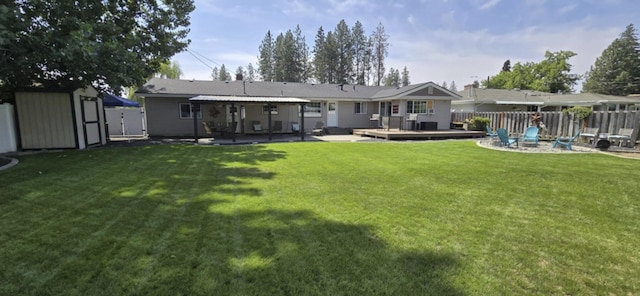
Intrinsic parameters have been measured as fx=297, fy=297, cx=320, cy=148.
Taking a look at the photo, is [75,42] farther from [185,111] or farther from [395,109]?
[395,109]

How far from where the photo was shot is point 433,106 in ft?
61.3

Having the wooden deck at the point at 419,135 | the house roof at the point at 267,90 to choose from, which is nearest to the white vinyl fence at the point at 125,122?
the house roof at the point at 267,90

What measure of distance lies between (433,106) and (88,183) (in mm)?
17718

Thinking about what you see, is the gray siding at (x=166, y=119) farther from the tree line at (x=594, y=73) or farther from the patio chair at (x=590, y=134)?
the tree line at (x=594, y=73)

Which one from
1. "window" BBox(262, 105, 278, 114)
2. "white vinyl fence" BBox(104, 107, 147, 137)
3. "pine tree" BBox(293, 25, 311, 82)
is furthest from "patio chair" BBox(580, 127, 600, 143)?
"pine tree" BBox(293, 25, 311, 82)

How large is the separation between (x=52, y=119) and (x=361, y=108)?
1627cm

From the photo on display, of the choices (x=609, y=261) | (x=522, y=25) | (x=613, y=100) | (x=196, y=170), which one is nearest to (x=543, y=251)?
(x=609, y=261)

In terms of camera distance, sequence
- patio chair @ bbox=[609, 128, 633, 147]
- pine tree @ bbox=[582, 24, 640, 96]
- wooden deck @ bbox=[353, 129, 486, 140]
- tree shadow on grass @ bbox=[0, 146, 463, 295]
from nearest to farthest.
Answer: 1. tree shadow on grass @ bbox=[0, 146, 463, 295]
2. patio chair @ bbox=[609, 128, 633, 147]
3. wooden deck @ bbox=[353, 129, 486, 140]
4. pine tree @ bbox=[582, 24, 640, 96]

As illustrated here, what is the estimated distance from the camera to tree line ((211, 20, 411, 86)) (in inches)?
1748

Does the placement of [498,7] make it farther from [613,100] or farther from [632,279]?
[613,100]

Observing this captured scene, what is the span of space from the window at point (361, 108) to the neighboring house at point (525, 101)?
956 centimetres

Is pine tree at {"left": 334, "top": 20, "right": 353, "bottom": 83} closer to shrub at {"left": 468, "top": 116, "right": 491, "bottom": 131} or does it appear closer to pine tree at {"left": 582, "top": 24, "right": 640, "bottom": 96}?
A: shrub at {"left": 468, "top": 116, "right": 491, "bottom": 131}

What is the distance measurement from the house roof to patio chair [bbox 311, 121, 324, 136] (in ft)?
5.49

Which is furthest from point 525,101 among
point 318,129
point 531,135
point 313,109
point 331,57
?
point 331,57
